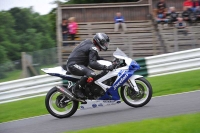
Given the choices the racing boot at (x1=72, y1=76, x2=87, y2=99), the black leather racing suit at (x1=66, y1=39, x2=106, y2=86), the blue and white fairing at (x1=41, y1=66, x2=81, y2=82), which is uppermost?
the black leather racing suit at (x1=66, y1=39, x2=106, y2=86)

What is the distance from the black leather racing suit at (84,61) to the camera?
31.7 ft

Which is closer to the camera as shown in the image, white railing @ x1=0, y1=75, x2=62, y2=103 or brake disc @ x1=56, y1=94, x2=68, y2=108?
brake disc @ x1=56, y1=94, x2=68, y2=108

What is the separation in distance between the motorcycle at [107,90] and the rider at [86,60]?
0.38 feet

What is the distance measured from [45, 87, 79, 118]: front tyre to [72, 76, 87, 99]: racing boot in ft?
0.71

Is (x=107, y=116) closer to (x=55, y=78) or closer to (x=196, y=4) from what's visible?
(x=55, y=78)

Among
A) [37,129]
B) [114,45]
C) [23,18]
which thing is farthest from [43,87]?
[23,18]

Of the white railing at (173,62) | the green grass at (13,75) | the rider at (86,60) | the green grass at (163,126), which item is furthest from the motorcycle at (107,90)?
the green grass at (13,75)

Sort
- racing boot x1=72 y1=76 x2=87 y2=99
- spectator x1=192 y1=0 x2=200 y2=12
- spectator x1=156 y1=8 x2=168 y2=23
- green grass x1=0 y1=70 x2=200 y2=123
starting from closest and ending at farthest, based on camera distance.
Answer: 1. racing boot x1=72 y1=76 x2=87 y2=99
2. green grass x1=0 y1=70 x2=200 y2=123
3. spectator x1=192 y1=0 x2=200 y2=12
4. spectator x1=156 y1=8 x2=168 y2=23

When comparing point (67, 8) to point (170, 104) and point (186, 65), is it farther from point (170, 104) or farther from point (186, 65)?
point (170, 104)

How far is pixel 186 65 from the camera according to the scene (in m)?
15.2

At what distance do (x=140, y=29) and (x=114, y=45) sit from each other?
349 centimetres

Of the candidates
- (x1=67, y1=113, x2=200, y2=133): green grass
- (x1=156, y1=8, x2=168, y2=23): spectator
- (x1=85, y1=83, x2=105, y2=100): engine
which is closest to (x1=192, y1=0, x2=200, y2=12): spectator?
(x1=156, y1=8, x2=168, y2=23): spectator

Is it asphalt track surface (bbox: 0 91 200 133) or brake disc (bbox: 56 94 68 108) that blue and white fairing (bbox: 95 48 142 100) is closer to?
asphalt track surface (bbox: 0 91 200 133)

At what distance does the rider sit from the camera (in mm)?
9688
